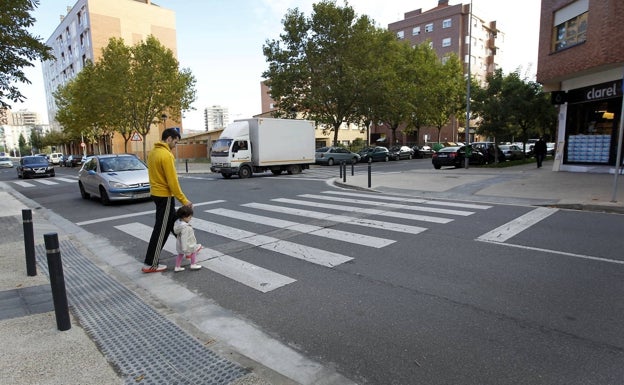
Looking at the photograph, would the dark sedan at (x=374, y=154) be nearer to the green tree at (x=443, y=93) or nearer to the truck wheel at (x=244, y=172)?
the green tree at (x=443, y=93)

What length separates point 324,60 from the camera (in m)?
33.8

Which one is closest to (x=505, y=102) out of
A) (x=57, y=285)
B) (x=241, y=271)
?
(x=241, y=271)

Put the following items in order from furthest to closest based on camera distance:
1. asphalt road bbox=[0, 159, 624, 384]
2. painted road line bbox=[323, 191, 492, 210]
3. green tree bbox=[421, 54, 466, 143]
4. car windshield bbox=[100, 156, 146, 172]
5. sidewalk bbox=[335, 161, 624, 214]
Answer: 1. green tree bbox=[421, 54, 466, 143]
2. car windshield bbox=[100, 156, 146, 172]
3. painted road line bbox=[323, 191, 492, 210]
4. sidewalk bbox=[335, 161, 624, 214]
5. asphalt road bbox=[0, 159, 624, 384]

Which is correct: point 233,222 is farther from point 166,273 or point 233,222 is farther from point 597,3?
point 597,3

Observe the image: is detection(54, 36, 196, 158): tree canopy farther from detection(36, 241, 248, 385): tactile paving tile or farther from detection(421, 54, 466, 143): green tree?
detection(36, 241, 248, 385): tactile paving tile

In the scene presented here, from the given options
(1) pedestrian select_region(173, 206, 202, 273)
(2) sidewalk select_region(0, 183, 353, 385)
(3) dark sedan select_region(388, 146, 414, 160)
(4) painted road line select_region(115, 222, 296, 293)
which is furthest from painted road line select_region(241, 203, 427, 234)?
(3) dark sedan select_region(388, 146, 414, 160)

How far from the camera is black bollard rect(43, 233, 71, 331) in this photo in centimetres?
349

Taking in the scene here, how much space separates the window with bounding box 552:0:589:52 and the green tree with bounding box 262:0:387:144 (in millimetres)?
16958

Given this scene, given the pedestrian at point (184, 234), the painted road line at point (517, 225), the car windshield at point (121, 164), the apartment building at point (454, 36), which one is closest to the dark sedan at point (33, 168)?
the car windshield at point (121, 164)

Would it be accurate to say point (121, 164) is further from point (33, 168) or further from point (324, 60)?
point (324, 60)

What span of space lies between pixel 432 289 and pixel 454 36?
2538 inches

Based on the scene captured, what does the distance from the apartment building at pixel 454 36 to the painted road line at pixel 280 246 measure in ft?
170

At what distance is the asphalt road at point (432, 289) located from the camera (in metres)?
3.01

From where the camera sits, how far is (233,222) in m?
8.41
